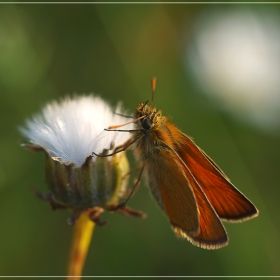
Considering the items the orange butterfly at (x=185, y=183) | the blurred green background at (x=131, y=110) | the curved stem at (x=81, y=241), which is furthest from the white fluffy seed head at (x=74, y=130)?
the blurred green background at (x=131, y=110)

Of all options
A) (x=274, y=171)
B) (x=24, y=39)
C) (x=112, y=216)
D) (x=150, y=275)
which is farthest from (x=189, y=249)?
(x=24, y=39)

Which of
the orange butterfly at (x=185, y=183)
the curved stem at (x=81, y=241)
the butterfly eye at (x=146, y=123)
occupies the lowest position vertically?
the curved stem at (x=81, y=241)

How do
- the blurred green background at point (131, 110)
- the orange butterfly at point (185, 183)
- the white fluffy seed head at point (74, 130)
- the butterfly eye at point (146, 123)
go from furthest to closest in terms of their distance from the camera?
1. the blurred green background at point (131, 110)
2. the butterfly eye at point (146, 123)
3. the orange butterfly at point (185, 183)
4. the white fluffy seed head at point (74, 130)

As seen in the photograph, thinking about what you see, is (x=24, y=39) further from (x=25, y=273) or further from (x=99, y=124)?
(x=25, y=273)

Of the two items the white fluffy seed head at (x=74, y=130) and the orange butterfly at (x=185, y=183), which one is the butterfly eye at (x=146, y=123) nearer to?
the orange butterfly at (x=185, y=183)

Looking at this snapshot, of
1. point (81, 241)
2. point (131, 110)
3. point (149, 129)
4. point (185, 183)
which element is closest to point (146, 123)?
point (149, 129)

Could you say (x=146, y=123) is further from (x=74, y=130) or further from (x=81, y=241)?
(x=81, y=241)
